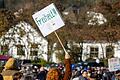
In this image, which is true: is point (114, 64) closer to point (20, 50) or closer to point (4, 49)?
point (4, 49)

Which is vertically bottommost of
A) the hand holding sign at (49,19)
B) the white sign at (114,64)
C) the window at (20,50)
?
the white sign at (114,64)

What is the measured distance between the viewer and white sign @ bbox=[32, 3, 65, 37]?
37.8ft

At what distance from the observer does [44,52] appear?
57312mm

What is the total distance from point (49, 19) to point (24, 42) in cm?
4464

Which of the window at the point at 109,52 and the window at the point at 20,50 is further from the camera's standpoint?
the window at the point at 20,50

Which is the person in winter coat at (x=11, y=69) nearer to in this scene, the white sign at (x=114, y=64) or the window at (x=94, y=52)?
the white sign at (x=114, y=64)

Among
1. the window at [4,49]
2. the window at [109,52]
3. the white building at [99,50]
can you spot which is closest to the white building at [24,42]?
the window at [4,49]

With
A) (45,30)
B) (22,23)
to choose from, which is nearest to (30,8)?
(22,23)

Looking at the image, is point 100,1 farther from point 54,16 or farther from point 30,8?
point 54,16

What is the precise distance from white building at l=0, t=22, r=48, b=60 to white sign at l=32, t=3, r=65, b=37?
1574 inches

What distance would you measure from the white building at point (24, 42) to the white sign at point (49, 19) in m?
40.0

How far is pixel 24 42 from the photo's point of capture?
185 ft

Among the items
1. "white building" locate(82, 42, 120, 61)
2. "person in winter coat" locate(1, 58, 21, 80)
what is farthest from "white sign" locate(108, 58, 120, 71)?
"white building" locate(82, 42, 120, 61)

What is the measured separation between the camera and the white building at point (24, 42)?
53.7 m
